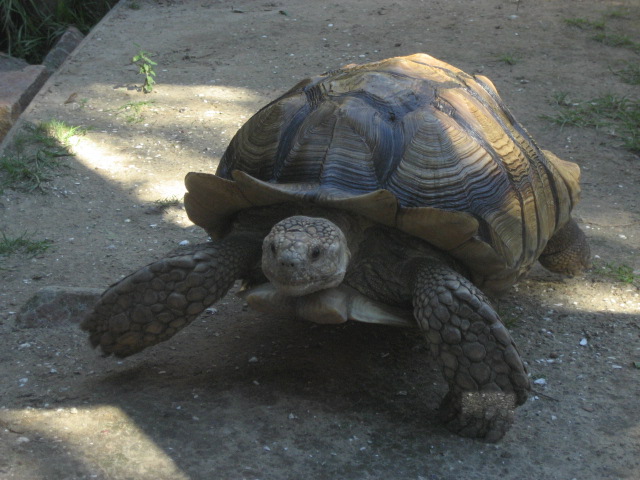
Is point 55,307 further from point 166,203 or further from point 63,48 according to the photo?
point 63,48

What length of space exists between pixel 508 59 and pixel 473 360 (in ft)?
14.8

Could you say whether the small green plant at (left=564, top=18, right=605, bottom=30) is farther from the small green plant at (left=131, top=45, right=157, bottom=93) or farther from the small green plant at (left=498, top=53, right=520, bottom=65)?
the small green plant at (left=131, top=45, right=157, bottom=93)

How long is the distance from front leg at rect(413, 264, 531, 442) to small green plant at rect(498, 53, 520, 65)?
14.2 ft

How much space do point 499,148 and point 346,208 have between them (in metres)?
0.76

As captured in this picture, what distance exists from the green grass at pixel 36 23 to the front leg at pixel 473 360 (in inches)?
245

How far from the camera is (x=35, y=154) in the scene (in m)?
4.83

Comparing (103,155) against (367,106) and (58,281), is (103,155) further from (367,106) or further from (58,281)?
(367,106)

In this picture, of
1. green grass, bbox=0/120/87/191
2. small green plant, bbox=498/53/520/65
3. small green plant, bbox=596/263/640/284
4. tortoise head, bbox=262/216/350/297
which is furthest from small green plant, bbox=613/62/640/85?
tortoise head, bbox=262/216/350/297

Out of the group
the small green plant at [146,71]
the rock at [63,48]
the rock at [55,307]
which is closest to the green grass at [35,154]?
the small green plant at [146,71]

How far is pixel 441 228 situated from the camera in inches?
105

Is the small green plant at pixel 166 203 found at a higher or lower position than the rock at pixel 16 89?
lower

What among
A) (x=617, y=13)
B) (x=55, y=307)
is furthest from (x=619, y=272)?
(x=617, y=13)

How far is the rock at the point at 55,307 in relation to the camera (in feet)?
10.6

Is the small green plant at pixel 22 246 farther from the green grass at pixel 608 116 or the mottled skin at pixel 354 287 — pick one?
the green grass at pixel 608 116
